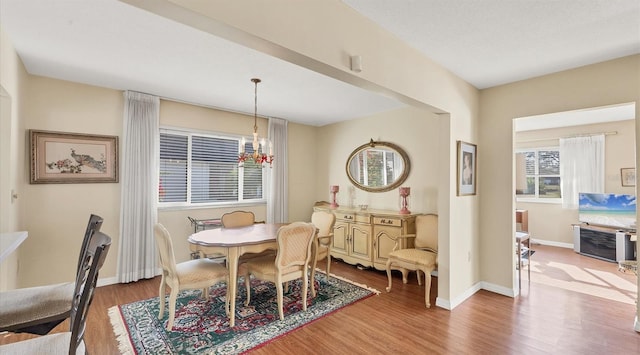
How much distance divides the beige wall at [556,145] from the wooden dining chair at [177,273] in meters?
6.69

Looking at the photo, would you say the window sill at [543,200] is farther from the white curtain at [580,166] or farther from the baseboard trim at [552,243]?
the baseboard trim at [552,243]

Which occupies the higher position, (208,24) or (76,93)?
(76,93)

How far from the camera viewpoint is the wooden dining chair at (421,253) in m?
3.21

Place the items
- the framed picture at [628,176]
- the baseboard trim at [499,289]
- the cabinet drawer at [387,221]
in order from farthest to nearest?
the framed picture at [628,176], the cabinet drawer at [387,221], the baseboard trim at [499,289]

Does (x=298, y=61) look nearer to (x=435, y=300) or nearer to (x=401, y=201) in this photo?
(x=435, y=300)

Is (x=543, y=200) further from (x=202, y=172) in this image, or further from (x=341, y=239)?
(x=202, y=172)

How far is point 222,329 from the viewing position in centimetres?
261

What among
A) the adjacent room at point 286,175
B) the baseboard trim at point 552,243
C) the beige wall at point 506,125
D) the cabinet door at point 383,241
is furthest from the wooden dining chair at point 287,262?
the baseboard trim at point 552,243

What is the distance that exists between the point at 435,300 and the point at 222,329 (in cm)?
234

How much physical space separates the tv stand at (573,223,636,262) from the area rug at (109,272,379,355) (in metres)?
4.45

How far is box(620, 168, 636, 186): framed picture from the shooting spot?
5051mm

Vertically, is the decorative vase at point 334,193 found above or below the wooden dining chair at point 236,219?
above

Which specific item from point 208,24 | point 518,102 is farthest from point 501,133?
point 208,24

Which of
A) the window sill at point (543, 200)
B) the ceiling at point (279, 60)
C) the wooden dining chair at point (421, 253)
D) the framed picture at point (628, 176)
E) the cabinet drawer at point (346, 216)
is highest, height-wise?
the ceiling at point (279, 60)
